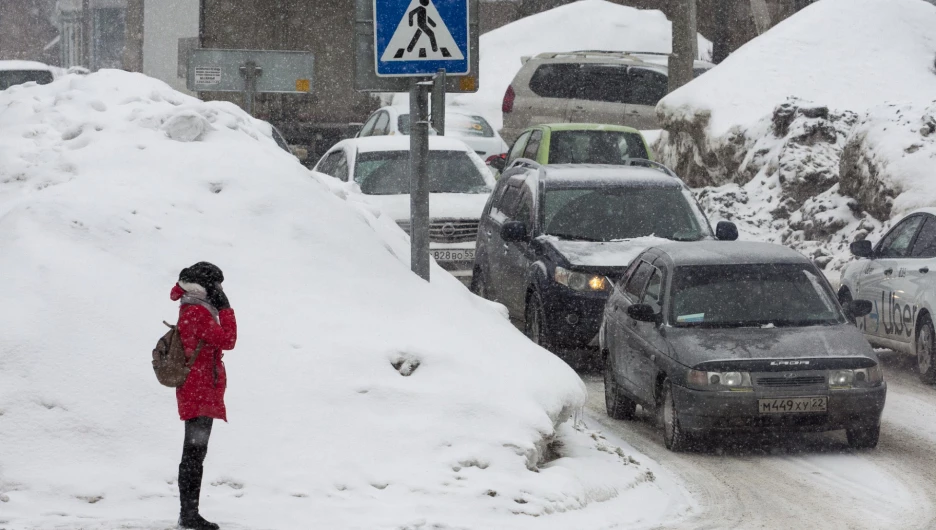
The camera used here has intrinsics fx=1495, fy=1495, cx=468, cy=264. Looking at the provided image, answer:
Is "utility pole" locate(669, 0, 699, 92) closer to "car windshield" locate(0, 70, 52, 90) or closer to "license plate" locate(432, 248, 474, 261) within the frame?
"license plate" locate(432, 248, 474, 261)

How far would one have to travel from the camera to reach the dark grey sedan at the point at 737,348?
9734 millimetres

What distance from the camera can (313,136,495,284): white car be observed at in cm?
1670

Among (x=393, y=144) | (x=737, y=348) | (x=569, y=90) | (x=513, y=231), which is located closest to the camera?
(x=737, y=348)

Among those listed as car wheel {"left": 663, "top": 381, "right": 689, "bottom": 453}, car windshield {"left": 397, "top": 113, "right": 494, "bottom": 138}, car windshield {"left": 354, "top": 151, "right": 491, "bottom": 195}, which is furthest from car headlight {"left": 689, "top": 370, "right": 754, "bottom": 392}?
car windshield {"left": 397, "top": 113, "right": 494, "bottom": 138}

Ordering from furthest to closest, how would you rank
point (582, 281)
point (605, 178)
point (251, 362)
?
point (605, 178) → point (582, 281) → point (251, 362)

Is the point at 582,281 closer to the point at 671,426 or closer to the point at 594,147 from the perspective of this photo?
the point at 671,426

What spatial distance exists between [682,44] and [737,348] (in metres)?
18.1

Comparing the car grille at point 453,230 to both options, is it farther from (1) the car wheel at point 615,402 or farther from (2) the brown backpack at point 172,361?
(2) the brown backpack at point 172,361

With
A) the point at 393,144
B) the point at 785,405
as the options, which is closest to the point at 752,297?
the point at 785,405

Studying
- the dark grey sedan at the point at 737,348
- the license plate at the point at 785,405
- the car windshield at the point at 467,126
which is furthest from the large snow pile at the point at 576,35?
the license plate at the point at 785,405

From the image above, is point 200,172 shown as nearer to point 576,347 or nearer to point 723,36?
point 576,347

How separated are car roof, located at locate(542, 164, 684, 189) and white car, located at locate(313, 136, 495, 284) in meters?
2.17

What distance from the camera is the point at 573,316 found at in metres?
13.0

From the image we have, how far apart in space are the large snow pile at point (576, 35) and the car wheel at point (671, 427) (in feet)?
128
